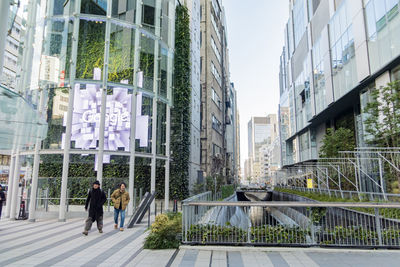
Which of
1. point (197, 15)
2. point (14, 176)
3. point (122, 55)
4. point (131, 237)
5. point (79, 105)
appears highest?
point (197, 15)

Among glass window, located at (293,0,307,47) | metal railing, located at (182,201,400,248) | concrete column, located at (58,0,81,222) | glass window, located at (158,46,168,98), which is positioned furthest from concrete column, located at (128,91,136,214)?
glass window, located at (293,0,307,47)

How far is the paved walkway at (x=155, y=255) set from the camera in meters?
6.42

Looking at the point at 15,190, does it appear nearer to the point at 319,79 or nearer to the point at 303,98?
the point at 319,79

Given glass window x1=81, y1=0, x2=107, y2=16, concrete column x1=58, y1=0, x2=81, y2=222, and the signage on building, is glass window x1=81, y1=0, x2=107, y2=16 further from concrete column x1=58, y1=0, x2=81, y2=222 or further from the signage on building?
the signage on building

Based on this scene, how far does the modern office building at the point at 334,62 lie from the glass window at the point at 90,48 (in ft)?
59.7

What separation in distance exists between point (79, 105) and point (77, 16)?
15.4 ft

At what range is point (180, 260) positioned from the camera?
21.9ft

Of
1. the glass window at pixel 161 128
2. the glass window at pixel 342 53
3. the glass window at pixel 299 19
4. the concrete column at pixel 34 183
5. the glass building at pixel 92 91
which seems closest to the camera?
the concrete column at pixel 34 183

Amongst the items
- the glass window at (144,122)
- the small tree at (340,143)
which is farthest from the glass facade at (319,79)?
the glass window at (144,122)

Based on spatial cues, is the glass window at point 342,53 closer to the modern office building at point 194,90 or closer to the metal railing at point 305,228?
the modern office building at point 194,90

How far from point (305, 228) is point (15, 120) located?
9275mm

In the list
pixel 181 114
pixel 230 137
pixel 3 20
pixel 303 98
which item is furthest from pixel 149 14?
pixel 230 137

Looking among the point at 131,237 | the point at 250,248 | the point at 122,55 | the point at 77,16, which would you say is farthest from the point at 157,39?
the point at 250,248

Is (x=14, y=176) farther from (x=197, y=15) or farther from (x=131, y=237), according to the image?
(x=197, y=15)
